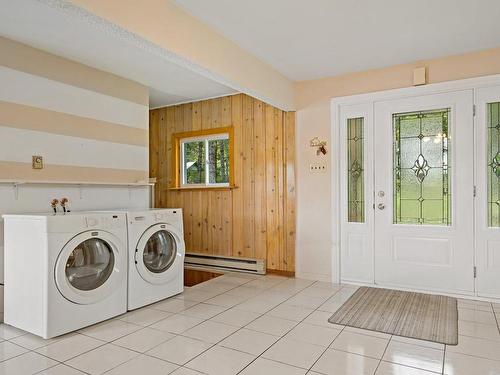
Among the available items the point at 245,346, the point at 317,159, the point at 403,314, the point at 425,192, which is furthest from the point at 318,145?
the point at 245,346

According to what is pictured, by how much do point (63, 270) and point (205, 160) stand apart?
8.92 feet

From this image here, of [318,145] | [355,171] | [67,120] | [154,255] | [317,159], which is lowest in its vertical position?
[154,255]

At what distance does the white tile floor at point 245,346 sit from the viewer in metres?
2.10

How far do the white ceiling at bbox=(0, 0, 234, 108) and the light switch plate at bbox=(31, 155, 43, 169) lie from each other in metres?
0.98

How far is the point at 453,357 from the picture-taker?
220cm

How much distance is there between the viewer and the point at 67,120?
340cm

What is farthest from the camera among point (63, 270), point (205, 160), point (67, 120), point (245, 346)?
point (205, 160)

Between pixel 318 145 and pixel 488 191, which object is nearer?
pixel 488 191

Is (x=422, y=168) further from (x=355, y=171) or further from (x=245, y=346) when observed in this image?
(x=245, y=346)

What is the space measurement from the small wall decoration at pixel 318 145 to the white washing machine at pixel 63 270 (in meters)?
2.28

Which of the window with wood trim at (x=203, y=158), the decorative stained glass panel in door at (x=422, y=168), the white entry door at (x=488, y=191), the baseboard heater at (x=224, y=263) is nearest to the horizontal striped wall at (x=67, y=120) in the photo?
the window with wood trim at (x=203, y=158)

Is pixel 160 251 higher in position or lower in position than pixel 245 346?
higher

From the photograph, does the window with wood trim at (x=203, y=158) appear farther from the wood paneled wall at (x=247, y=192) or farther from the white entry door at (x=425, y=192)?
the white entry door at (x=425, y=192)

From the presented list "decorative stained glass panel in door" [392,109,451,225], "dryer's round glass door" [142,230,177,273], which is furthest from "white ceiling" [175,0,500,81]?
"dryer's round glass door" [142,230,177,273]
